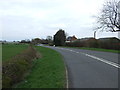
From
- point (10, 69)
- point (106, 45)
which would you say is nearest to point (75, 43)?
point (106, 45)

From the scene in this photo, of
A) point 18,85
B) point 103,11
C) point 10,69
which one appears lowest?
point 18,85

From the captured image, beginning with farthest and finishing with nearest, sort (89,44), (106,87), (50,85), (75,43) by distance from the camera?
(75,43)
(89,44)
(50,85)
(106,87)

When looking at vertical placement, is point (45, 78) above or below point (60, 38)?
below

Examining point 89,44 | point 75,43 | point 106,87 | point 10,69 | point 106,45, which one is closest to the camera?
point 106,87

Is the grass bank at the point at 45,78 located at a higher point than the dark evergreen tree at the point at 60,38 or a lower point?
lower

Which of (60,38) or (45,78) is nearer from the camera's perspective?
(45,78)

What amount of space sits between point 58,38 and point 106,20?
47.8 metres

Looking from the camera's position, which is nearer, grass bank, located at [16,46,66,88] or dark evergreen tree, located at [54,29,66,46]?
grass bank, located at [16,46,66,88]

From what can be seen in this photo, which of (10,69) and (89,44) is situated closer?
(10,69)

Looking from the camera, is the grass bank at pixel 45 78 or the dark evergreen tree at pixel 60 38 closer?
the grass bank at pixel 45 78

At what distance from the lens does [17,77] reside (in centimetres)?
775

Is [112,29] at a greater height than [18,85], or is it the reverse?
[112,29]

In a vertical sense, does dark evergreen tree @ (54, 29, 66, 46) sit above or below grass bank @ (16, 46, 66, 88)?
above

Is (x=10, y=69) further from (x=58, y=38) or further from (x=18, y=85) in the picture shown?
(x=58, y=38)
